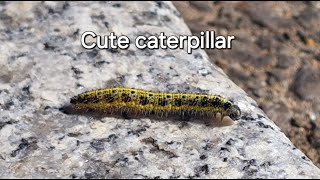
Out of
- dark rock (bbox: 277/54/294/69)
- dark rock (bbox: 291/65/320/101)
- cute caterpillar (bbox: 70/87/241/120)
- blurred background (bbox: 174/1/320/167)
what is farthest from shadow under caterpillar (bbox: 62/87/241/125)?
dark rock (bbox: 277/54/294/69)

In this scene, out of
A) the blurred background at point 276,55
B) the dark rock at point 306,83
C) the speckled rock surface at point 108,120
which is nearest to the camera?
the speckled rock surface at point 108,120

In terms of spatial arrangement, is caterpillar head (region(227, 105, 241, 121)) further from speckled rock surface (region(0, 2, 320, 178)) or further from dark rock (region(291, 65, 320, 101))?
dark rock (region(291, 65, 320, 101))

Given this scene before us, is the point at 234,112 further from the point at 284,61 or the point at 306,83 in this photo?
the point at 284,61

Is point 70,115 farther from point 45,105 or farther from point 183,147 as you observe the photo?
point 183,147

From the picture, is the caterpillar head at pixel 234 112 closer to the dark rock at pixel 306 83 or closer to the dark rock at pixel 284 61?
the dark rock at pixel 306 83

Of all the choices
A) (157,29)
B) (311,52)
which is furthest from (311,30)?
(157,29)

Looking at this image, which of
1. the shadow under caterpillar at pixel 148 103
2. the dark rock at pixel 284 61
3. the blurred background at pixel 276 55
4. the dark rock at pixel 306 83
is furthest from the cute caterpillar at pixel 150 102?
the dark rock at pixel 284 61
